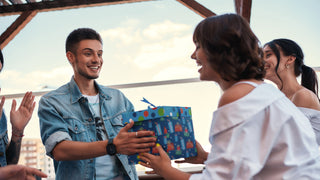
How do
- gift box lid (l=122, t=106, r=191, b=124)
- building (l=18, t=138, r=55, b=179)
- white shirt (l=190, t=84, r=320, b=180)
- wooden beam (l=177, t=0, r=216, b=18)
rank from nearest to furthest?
white shirt (l=190, t=84, r=320, b=180) < gift box lid (l=122, t=106, r=191, b=124) < wooden beam (l=177, t=0, r=216, b=18) < building (l=18, t=138, r=55, b=179)

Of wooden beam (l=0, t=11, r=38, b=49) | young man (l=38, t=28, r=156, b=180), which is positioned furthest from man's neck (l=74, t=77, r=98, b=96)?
wooden beam (l=0, t=11, r=38, b=49)

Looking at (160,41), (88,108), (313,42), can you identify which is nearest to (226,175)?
(88,108)

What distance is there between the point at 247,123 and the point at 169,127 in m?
0.39

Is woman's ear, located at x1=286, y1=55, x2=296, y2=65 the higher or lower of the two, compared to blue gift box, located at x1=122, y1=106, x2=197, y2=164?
higher

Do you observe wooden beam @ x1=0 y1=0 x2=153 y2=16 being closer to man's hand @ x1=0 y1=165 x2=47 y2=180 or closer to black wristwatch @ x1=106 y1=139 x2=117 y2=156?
black wristwatch @ x1=106 y1=139 x2=117 y2=156

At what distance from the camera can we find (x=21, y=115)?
65.8 inches

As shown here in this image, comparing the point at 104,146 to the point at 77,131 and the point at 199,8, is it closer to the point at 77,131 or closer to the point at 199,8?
the point at 77,131

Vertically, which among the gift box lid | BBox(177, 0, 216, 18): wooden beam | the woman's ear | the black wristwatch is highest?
BBox(177, 0, 216, 18): wooden beam

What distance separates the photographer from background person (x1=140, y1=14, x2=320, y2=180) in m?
0.88

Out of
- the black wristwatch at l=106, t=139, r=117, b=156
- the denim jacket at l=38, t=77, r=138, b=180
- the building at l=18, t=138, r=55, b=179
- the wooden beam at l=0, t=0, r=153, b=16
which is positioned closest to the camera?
the black wristwatch at l=106, t=139, r=117, b=156

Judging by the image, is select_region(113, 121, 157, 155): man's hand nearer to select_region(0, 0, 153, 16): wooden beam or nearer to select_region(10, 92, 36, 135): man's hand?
select_region(10, 92, 36, 135): man's hand

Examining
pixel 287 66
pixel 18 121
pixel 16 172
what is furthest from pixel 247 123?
pixel 287 66

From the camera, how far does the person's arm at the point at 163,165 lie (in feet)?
3.58

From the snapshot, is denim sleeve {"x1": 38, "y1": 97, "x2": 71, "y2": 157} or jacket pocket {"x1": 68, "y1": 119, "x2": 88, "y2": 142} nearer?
denim sleeve {"x1": 38, "y1": 97, "x2": 71, "y2": 157}
